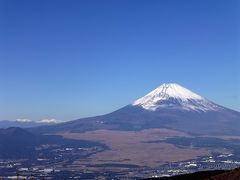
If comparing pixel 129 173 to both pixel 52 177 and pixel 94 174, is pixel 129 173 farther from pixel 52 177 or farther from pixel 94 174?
pixel 52 177

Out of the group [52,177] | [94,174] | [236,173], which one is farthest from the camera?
[94,174]

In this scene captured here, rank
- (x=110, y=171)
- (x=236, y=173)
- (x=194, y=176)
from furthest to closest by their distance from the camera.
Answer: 1. (x=110, y=171)
2. (x=194, y=176)
3. (x=236, y=173)

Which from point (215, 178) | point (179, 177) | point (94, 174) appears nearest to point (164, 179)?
point (179, 177)

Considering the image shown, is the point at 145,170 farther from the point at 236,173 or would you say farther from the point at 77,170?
the point at 236,173

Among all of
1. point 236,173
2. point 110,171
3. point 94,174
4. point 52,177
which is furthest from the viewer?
point 110,171

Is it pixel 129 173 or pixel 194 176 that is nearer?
pixel 194 176

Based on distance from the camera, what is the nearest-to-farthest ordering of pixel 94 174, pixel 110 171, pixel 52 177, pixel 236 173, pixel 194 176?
pixel 236 173, pixel 194 176, pixel 52 177, pixel 94 174, pixel 110 171

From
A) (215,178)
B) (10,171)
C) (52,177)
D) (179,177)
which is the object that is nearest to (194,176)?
(179,177)

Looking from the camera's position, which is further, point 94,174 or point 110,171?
point 110,171
